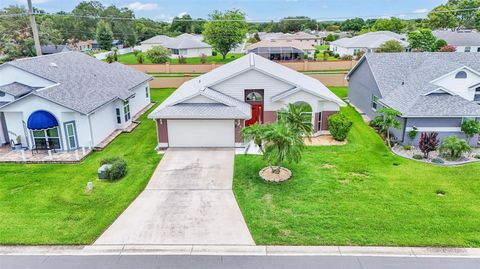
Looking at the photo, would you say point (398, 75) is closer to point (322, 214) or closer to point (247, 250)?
point (322, 214)

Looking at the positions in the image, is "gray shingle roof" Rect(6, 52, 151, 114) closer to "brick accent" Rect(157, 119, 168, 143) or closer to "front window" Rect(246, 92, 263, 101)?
"brick accent" Rect(157, 119, 168, 143)

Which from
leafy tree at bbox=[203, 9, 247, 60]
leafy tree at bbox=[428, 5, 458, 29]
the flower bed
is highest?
leafy tree at bbox=[428, 5, 458, 29]

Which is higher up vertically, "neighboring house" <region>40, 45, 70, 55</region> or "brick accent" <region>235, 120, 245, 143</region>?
"neighboring house" <region>40, 45, 70, 55</region>

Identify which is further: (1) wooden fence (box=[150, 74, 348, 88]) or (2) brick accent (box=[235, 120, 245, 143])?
(1) wooden fence (box=[150, 74, 348, 88])

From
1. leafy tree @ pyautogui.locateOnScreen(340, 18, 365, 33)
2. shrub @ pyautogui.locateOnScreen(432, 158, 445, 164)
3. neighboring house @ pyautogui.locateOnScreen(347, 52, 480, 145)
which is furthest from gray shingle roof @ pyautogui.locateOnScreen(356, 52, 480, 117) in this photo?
leafy tree @ pyautogui.locateOnScreen(340, 18, 365, 33)

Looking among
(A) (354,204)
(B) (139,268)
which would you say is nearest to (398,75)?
(A) (354,204)

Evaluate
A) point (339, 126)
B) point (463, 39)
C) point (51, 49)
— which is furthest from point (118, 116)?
point (463, 39)
